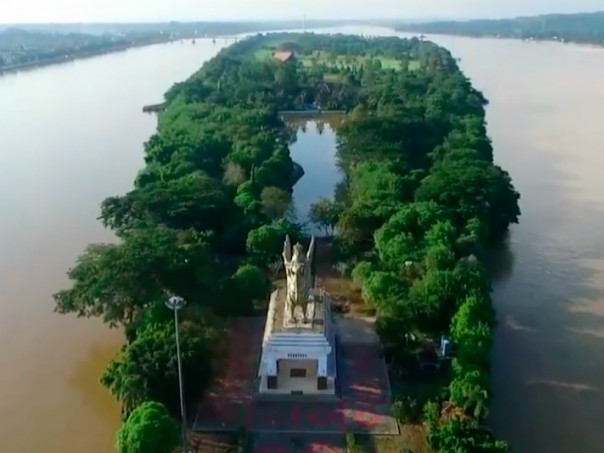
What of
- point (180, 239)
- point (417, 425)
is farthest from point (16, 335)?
point (417, 425)

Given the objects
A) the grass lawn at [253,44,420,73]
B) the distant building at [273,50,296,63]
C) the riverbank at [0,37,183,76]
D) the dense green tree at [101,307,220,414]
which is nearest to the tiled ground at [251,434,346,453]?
the dense green tree at [101,307,220,414]

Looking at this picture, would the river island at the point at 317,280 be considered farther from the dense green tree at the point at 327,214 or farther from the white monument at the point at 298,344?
the white monument at the point at 298,344

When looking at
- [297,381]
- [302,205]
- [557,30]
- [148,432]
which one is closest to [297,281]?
[297,381]

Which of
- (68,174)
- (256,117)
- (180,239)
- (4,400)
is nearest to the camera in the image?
(4,400)

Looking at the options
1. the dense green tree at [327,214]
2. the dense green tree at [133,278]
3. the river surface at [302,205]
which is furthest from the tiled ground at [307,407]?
the dense green tree at [327,214]

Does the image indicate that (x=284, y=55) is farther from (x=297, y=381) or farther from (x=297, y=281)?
(x=297, y=381)

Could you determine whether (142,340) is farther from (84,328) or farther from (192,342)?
(84,328)

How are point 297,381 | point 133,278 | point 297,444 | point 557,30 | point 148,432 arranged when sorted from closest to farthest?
point 148,432 → point 297,444 → point 297,381 → point 133,278 → point 557,30
